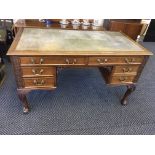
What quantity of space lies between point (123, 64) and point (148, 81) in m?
1.12

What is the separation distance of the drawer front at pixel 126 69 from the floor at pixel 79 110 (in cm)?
52

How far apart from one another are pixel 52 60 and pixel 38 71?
0.54 feet

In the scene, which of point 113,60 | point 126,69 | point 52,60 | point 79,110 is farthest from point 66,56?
point 79,110

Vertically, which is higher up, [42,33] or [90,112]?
[42,33]

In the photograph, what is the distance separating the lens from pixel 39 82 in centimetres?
136

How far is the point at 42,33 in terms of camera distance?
4.99ft

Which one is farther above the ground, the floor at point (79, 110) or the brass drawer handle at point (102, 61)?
the brass drawer handle at point (102, 61)

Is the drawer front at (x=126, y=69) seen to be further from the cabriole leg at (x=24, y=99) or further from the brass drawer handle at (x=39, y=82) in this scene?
the cabriole leg at (x=24, y=99)

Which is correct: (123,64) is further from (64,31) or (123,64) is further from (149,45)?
(149,45)

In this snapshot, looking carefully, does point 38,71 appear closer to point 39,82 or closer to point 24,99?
point 39,82

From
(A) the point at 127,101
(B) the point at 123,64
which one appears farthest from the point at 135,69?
(A) the point at 127,101

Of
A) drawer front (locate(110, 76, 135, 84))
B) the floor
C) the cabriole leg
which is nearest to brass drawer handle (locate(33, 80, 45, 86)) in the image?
the cabriole leg

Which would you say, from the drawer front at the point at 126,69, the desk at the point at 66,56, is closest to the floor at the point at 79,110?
the desk at the point at 66,56

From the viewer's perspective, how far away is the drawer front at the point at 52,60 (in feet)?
3.89
